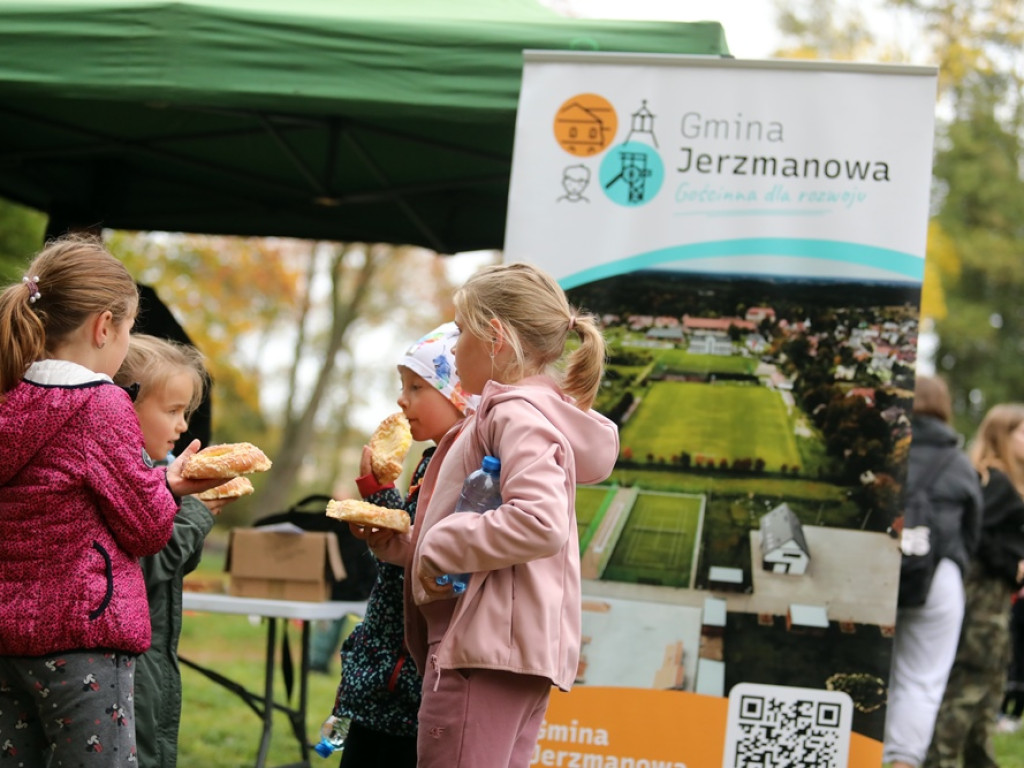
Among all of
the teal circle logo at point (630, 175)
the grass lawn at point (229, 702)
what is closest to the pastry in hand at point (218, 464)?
the teal circle logo at point (630, 175)

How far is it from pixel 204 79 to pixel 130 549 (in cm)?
181

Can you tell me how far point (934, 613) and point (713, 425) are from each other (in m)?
2.16

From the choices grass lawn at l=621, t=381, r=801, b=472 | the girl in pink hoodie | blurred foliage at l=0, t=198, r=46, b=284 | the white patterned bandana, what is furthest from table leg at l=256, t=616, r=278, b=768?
blurred foliage at l=0, t=198, r=46, b=284

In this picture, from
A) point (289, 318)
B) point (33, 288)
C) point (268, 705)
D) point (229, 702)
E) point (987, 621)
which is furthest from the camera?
point (289, 318)

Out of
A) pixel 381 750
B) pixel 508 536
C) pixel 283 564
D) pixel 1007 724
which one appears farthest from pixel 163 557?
pixel 1007 724

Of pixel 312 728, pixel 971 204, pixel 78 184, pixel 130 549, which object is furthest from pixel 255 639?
pixel 971 204

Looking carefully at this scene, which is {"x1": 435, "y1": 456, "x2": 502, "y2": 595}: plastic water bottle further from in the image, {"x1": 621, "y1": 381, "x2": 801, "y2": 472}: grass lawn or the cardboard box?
the cardboard box

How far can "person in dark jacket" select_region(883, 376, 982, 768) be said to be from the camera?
17.0ft

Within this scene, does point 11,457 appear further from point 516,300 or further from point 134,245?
point 134,245

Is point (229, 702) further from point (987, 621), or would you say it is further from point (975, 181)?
point (975, 181)

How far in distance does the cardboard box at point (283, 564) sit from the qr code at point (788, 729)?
1603 millimetres

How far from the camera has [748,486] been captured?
3.60 metres

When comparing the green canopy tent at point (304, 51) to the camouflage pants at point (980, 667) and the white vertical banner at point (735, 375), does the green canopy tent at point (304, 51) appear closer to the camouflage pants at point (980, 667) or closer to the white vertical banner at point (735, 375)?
the white vertical banner at point (735, 375)

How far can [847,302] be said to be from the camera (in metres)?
3.58
